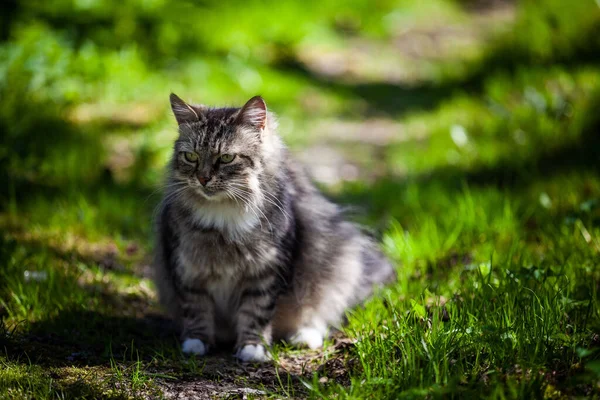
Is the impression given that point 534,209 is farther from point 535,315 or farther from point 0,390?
point 0,390

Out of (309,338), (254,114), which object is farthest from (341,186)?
(254,114)

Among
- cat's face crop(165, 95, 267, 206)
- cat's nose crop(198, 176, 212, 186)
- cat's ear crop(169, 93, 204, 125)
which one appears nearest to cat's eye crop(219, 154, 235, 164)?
cat's face crop(165, 95, 267, 206)

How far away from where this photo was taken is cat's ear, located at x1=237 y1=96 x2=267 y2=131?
3.08m

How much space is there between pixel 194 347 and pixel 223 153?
0.93 m

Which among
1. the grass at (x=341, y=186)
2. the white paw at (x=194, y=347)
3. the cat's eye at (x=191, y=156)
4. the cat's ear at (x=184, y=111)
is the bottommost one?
the white paw at (x=194, y=347)

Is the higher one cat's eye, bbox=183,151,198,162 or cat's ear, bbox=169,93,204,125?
cat's ear, bbox=169,93,204,125

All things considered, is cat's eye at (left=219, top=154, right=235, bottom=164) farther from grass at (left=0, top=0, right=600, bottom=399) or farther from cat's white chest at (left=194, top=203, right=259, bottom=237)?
grass at (left=0, top=0, right=600, bottom=399)

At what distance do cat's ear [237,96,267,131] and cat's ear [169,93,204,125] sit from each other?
0.20 metres

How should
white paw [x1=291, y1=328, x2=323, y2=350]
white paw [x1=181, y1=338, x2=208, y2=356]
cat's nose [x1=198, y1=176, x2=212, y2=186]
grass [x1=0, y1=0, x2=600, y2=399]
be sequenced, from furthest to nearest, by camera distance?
white paw [x1=291, y1=328, x2=323, y2=350] < white paw [x1=181, y1=338, x2=208, y2=356] < cat's nose [x1=198, y1=176, x2=212, y2=186] < grass [x1=0, y1=0, x2=600, y2=399]

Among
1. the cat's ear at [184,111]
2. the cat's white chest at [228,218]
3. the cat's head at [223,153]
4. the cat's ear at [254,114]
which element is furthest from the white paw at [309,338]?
the cat's ear at [184,111]

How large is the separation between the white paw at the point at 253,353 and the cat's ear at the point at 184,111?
3.63 ft

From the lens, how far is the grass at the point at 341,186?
8.66ft

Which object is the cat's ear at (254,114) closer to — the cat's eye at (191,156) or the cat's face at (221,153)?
the cat's face at (221,153)

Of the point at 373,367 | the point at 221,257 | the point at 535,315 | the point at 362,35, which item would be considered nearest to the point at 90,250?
the point at 221,257
